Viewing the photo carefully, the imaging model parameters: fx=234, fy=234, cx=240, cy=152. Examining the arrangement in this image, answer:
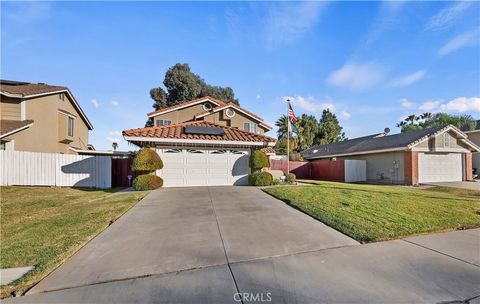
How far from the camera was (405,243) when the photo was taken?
4.59m

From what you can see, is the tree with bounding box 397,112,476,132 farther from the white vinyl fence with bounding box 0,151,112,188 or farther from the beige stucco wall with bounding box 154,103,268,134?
the white vinyl fence with bounding box 0,151,112,188

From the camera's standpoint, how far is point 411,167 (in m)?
16.5

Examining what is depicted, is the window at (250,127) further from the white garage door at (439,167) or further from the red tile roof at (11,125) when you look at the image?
the red tile roof at (11,125)

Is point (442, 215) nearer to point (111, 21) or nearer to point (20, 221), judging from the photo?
point (20, 221)

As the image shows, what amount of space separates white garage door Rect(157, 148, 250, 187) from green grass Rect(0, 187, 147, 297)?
434 centimetres

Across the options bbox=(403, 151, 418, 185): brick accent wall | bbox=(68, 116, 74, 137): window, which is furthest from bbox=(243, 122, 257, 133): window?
bbox=(68, 116, 74, 137): window

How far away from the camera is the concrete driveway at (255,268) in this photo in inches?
113

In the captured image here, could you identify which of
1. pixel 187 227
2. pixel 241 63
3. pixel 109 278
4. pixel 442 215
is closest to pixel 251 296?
pixel 109 278

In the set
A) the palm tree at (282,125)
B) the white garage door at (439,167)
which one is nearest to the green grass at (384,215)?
the white garage door at (439,167)

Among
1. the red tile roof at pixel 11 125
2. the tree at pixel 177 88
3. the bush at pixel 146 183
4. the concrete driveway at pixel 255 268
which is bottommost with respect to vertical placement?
the concrete driveway at pixel 255 268

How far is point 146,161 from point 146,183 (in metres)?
1.14

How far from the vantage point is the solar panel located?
45.8 ft

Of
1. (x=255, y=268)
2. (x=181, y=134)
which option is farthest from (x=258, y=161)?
(x=255, y=268)

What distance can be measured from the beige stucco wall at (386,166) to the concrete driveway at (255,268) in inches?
547
